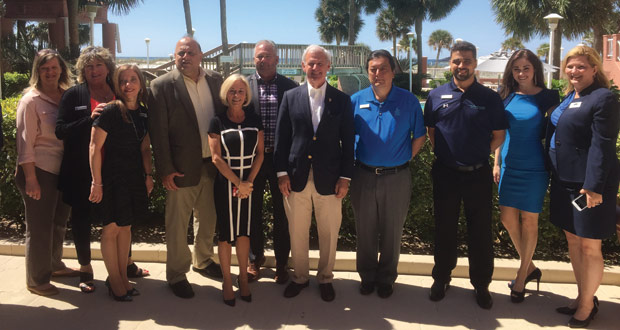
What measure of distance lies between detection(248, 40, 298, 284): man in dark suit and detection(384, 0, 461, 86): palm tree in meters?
40.9

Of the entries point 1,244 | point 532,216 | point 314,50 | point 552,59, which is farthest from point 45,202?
point 552,59

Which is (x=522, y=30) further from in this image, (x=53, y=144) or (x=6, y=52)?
(x=53, y=144)

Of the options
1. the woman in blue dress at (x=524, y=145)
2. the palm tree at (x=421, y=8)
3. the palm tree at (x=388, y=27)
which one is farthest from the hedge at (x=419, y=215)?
the palm tree at (x=388, y=27)

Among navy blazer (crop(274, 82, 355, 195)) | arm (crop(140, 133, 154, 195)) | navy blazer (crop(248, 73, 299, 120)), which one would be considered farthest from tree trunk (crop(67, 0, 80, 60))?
navy blazer (crop(274, 82, 355, 195))

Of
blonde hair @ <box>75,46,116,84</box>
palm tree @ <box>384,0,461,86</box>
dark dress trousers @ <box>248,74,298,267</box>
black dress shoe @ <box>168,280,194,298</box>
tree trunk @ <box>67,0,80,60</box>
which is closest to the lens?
blonde hair @ <box>75,46,116,84</box>

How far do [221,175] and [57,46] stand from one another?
864 inches

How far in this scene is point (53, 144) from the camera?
4129 mm

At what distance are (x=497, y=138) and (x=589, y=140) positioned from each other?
2.00 ft

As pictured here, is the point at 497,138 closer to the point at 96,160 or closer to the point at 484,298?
the point at 484,298

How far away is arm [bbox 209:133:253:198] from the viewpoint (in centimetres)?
391

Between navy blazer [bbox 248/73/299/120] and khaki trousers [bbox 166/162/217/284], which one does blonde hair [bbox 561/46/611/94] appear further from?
khaki trousers [bbox 166/162/217/284]

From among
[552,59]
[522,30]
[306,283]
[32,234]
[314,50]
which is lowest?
[306,283]

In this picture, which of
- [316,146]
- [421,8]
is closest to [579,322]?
[316,146]

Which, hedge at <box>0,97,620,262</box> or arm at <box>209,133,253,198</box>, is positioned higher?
arm at <box>209,133,253,198</box>
